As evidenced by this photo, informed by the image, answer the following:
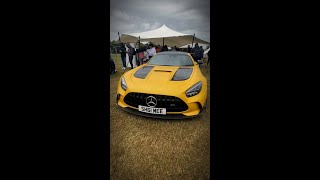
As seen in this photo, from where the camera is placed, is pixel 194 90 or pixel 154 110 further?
pixel 194 90

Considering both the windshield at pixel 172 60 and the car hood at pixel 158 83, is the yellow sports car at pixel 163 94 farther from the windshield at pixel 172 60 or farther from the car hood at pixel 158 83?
the windshield at pixel 172 60

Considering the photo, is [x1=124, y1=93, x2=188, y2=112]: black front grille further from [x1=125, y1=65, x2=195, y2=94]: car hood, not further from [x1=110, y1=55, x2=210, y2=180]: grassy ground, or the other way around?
[x1=110, y1=55, x2=210, y2=180]: grassy ground

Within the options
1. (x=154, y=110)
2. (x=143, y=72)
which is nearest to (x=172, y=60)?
(x=143, y=72)

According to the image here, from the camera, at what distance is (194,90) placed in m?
2.30

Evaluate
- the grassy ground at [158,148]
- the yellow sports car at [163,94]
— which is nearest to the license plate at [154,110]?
the yellow sports car at [163,94]

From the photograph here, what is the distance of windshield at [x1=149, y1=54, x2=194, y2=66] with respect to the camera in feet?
10.00

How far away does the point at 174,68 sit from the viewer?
2.84 m

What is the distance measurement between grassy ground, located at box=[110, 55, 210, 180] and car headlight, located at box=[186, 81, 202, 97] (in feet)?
1.32

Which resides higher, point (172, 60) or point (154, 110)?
point (172, 60)

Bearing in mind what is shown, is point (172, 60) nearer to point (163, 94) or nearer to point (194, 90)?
point (194, 90)

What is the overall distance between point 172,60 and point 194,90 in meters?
1.02

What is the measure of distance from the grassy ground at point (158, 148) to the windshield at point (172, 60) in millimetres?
1054

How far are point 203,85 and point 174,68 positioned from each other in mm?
639
